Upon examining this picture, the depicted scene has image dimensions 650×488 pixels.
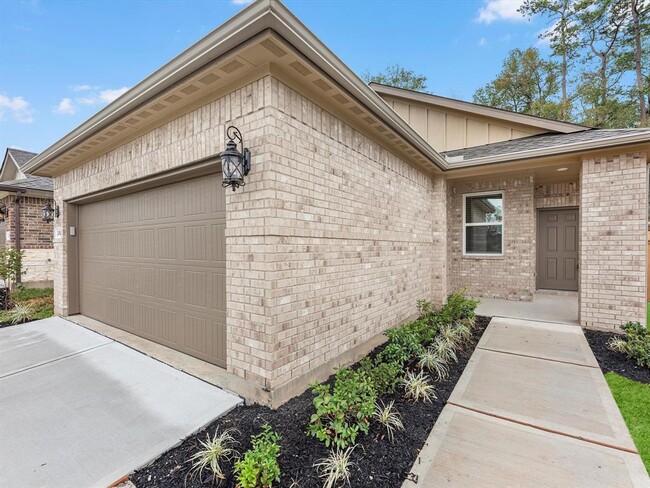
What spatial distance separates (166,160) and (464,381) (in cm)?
443

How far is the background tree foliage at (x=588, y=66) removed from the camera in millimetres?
13523

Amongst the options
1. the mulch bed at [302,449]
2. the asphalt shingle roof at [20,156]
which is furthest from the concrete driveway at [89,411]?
the asphalt shingle roof at [20,156]

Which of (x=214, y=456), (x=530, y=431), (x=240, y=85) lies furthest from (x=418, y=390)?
(x=240, y=85)

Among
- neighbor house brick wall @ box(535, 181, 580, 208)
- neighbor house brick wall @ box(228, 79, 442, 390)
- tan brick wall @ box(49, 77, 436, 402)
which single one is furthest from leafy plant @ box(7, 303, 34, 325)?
neighbor house brick wall @ box(535, 181, 580, 208)

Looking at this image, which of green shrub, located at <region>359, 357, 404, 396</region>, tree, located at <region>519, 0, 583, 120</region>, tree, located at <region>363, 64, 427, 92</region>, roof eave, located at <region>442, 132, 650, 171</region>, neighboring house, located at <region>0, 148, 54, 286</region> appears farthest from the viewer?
tree, located at <region>363, 64, 427, 92</region>

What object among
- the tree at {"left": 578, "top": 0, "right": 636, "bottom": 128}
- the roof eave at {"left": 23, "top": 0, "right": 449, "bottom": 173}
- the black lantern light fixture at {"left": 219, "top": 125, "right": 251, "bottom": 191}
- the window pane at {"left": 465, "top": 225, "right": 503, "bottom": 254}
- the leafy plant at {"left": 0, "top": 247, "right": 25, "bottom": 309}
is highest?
the tree at {"left": 578, "top": 0, "right": 636, "bottom": 128}

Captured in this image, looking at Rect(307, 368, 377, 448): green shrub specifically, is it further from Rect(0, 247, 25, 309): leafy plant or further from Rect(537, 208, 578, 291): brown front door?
Rect(0, 247, 25, 309): leafy plant

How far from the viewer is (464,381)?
3.52 metres

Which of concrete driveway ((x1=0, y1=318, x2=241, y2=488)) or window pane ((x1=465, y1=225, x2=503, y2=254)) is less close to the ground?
window pane ((x1=465, y1=225, x2=503, y2=254))

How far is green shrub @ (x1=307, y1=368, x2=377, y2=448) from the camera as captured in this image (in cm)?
233

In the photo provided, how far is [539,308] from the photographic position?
6.64 metres

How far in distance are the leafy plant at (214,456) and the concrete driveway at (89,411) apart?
→ 326mm

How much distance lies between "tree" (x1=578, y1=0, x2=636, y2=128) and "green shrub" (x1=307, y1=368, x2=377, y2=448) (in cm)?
1821

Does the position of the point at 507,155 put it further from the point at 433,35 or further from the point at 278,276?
the point at 433,35
